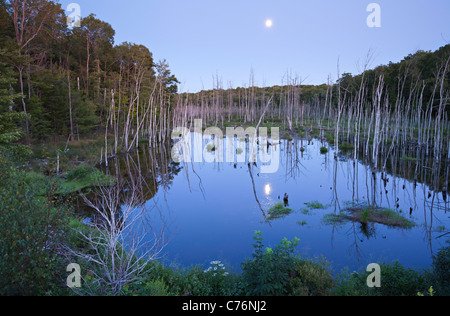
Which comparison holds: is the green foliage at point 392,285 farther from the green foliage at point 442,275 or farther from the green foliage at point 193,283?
the green foliage at point 193,283

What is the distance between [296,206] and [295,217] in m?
1.20

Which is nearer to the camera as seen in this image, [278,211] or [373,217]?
[373,217]

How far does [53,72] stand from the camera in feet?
78.3

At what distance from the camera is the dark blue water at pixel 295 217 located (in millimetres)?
8242

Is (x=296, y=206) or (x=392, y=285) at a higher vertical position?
(x=296, y=206)

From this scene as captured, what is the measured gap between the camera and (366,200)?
1223 centimetres

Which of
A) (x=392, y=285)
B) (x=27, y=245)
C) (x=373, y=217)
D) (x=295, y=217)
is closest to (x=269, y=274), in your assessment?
(x=392, y=285)

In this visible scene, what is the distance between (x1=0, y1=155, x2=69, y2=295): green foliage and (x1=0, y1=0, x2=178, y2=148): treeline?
9753mm

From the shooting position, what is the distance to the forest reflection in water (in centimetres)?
841

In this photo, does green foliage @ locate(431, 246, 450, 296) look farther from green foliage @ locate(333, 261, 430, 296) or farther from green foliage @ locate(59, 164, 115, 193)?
green foliage @ locate(59, 164, 115, 193)

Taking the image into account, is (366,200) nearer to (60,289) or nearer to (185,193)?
(185,193)

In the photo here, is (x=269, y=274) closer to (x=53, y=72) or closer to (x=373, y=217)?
(x=373, y=217)

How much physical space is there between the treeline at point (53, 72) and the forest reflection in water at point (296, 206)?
6472 millimetres

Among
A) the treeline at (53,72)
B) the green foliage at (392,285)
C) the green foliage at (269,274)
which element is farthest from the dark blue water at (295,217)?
the treeline at (53,72)
